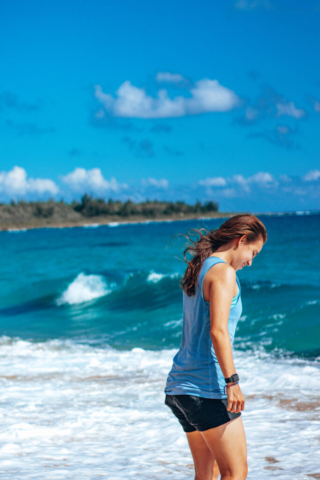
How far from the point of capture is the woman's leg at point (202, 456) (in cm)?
252

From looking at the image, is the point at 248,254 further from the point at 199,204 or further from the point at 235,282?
the point at 199,204

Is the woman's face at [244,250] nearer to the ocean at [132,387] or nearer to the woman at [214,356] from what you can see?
the woman at [214,356]

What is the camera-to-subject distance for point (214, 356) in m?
2.38

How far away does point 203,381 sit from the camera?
2357 mm

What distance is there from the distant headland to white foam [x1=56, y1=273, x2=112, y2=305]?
412ft

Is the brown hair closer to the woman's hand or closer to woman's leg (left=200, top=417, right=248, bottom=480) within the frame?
the woman's hand

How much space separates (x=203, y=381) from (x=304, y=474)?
1.93 metres

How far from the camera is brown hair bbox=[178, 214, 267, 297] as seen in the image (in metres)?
2.43

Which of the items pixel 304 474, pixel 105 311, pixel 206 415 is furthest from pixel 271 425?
pixel 105 311

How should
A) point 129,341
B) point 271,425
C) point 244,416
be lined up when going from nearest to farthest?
point 271,425 → point 244,416 → point 129,341

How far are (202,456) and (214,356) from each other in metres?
0.58

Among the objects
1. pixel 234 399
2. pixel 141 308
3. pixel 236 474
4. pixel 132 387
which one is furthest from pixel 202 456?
pixel 141 308

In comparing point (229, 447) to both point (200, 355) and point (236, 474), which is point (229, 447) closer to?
point (236, 474)

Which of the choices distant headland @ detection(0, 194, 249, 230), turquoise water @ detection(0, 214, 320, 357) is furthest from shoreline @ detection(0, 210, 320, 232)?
turquoise water @ detection(0, 214, 320, 357)
